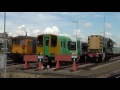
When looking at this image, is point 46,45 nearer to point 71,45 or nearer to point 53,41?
point 53,41

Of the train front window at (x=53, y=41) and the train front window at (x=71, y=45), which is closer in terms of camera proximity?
the train front window at (x=53, y=41)

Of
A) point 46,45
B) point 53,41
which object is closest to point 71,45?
point 53,41

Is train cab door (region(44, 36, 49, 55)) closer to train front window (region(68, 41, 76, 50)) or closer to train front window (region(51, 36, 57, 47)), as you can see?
train front window (region(51, 36, 57, 47))

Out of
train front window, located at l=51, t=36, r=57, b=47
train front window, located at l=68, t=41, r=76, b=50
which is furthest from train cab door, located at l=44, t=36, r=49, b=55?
train front window, located at l=68, t=41, r=76, b=50

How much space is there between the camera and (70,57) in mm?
22141

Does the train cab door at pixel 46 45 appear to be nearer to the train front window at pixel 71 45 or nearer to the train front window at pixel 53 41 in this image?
the train front window at pixel 53 41

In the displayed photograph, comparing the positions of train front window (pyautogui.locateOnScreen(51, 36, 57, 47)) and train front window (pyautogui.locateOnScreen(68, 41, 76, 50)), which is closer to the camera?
train front window (pyautogui.locateOnScreen(51, 36, 57, 47))

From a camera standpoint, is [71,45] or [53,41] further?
[71,45]

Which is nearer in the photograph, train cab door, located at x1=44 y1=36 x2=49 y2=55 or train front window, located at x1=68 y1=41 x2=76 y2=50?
train cab door, located at x1=44 y1=36 x2=49 y2=55

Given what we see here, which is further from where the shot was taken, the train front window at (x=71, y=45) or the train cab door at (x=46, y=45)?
the train front window at (x=71, y=45)

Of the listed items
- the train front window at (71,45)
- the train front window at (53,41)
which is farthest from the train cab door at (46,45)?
the train front window at (71,45)
